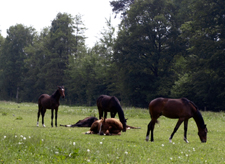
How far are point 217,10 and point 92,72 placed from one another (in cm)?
3256

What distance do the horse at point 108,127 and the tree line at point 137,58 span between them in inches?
948

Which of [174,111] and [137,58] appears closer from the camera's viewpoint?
[174,111]

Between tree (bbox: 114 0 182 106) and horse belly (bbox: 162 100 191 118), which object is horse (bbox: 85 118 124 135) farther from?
tree (bbox: 114 0 182 106)

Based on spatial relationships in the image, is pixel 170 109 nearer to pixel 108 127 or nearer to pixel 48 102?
pixel 108 127

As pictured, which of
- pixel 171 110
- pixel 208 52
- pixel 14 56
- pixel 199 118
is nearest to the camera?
pixel 171 110

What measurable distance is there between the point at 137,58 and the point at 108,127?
34.1 m

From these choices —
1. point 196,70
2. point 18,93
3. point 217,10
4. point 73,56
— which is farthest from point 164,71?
point 18,93

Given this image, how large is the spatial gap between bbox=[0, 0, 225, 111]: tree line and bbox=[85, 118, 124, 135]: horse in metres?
24.1

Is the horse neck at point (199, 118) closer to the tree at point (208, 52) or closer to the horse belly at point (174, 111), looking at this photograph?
the horse belly at point (174, 111)

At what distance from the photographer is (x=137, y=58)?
150 feet

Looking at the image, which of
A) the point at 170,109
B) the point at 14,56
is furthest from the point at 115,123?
the point at 14,56

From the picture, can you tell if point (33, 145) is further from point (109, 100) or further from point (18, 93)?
point (18, 93)

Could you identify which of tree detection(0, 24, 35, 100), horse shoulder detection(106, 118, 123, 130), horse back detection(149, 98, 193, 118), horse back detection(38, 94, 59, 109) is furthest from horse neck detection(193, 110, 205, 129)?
tree detection(0, 24, 35, 100)

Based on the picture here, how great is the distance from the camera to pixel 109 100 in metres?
13.5
